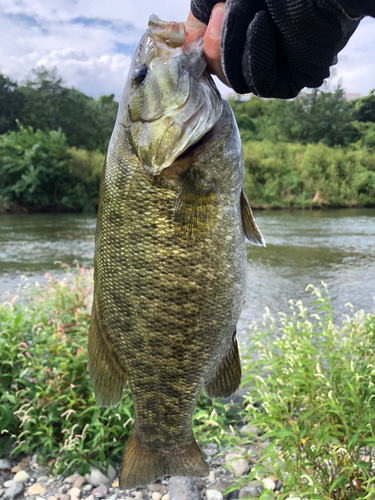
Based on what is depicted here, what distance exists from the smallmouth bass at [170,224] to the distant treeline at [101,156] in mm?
26936

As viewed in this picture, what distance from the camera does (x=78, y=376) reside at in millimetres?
3598

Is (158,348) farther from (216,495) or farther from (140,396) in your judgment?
(216,495)

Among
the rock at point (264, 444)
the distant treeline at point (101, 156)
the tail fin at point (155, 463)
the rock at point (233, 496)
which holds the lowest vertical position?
the rock at point (233, 496)

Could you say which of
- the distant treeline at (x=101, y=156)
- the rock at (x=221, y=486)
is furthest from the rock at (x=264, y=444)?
the distant treeline at (x=101, y=156)

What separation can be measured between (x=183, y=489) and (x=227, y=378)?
69.1 inches

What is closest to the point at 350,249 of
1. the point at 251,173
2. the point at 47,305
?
the point at 47,305

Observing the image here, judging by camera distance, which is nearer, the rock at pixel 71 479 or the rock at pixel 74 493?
the rock at pixel 74 493

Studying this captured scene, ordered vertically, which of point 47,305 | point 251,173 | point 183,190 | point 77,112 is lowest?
point 47,305

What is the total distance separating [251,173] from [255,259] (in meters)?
21.2

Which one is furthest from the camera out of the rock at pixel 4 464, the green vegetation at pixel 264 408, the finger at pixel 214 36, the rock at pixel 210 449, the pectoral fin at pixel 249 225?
the rock at pixel 210 449

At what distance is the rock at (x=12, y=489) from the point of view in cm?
312

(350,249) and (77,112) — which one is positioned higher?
(77,112)

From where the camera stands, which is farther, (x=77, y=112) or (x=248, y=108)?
(x=248, y=108)

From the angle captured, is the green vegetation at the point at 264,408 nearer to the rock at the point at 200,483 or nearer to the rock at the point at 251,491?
the rock at the point at 251,491
